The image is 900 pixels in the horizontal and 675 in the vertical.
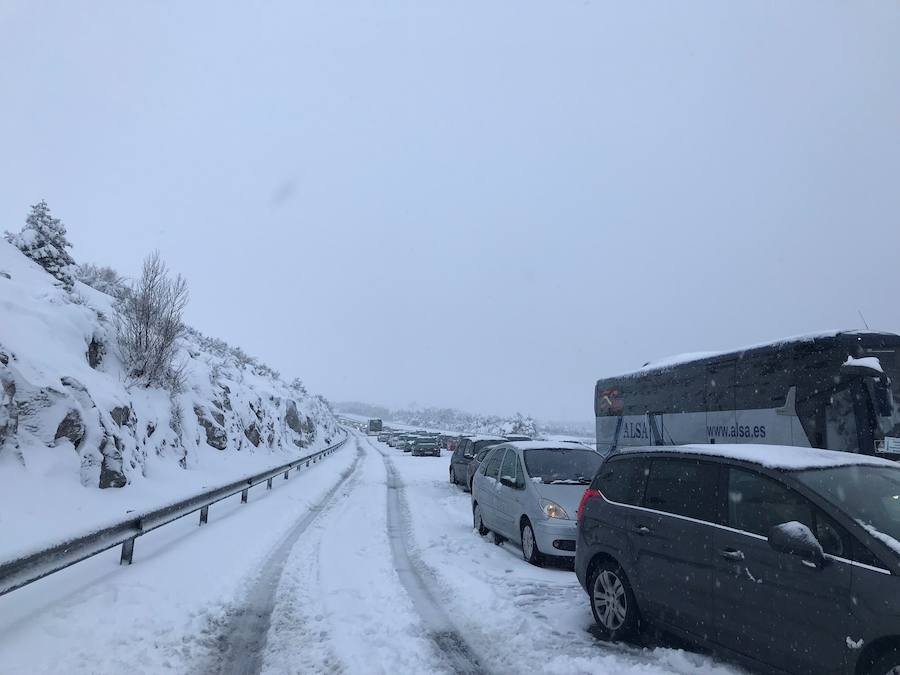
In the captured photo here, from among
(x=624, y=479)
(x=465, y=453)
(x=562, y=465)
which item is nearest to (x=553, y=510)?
(x=562, y=465)

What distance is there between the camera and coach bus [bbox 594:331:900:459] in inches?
345

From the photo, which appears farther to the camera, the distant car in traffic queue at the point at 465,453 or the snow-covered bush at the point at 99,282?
the snow-covered bush at the point at 99,282

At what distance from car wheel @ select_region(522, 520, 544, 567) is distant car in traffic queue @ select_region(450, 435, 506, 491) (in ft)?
29.4

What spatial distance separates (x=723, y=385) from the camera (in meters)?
12.1

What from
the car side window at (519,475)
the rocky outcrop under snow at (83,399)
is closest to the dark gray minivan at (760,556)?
the car side window at (519,475)

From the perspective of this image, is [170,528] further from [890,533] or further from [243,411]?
[243,411]

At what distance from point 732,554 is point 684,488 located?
0.82 m

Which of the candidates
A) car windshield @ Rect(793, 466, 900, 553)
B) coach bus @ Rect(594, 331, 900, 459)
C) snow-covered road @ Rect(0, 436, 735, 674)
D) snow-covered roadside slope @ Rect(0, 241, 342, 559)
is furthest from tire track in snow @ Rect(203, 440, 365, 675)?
coach bus @ Rect(594, 331, 900, 459)

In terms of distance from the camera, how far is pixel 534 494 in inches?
334

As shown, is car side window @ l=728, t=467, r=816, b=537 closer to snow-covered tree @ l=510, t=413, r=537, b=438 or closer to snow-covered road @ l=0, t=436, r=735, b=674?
snow-covered road @ l=0, t=436, r=735, b=674

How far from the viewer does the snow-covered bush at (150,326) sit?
1544 cm

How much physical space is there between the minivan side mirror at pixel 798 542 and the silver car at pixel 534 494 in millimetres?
4504

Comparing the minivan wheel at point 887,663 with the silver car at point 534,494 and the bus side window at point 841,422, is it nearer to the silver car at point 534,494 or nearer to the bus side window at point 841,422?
the silver car at point 534,494

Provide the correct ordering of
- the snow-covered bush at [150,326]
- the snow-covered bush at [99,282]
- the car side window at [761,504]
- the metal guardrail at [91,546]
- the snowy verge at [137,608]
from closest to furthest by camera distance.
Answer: the car side window at [761,504] < the snowy verge at [137,608] < the metal guardrail at [91,546] < the snow-covered bush at [150,326] < the snow-covered bush at [99,282]
